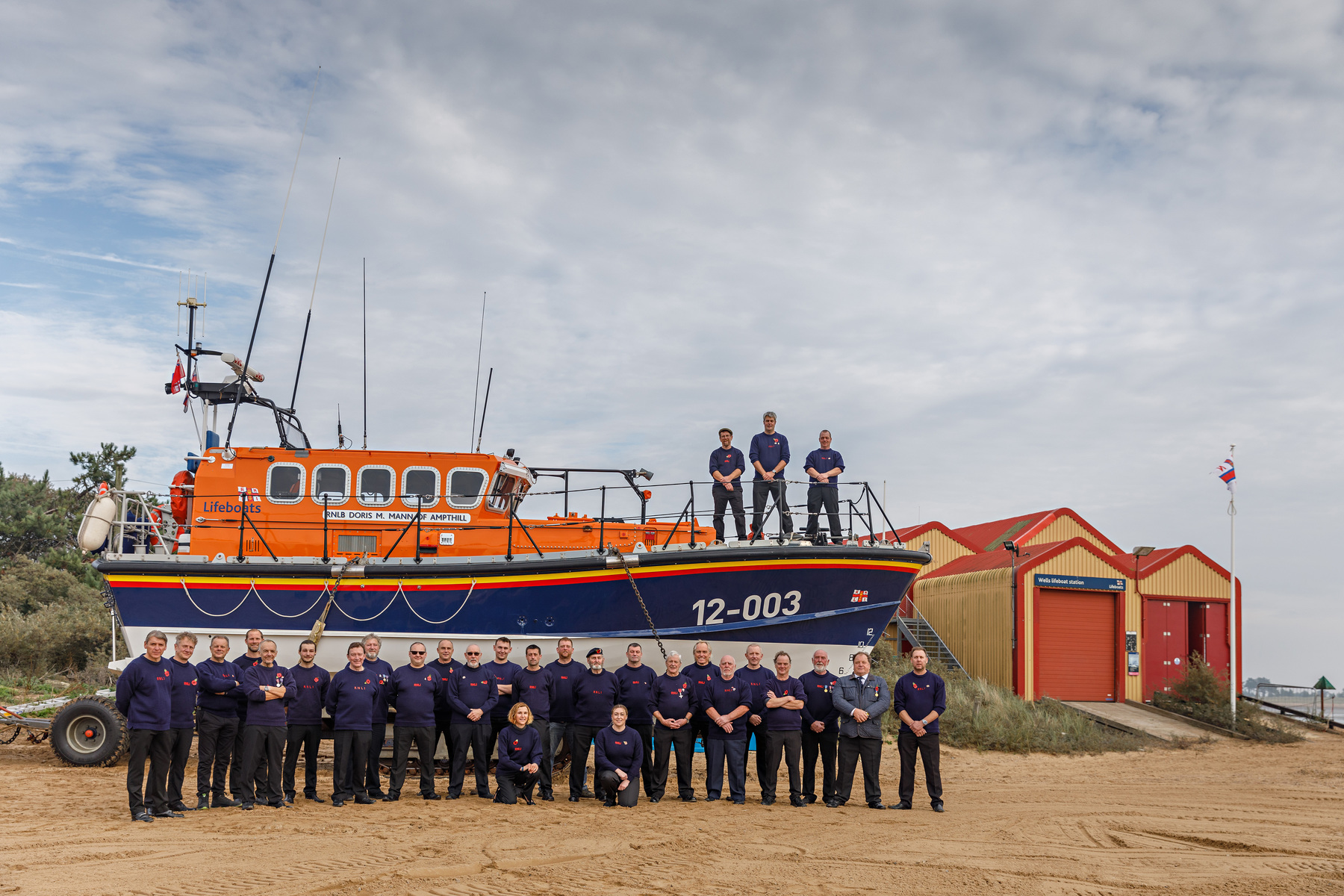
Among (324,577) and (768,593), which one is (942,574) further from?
(324,577)

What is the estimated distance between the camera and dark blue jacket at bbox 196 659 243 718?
8.16m

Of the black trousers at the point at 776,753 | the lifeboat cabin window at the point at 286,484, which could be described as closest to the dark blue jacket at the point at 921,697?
the black trousers at the point at 776,753

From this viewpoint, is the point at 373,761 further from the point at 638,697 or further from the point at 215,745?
the point at 638,697

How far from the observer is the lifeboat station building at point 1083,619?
18.0 metres

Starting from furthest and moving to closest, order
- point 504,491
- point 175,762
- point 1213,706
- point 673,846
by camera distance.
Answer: point 1213,706, point 504,491, point 175,762, point 673,846

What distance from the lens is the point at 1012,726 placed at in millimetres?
14625

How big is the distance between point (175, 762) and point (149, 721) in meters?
0.46

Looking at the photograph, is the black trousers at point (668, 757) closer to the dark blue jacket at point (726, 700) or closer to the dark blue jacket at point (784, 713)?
the dark blue jacket at point (726, 700)

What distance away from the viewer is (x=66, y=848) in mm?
6344

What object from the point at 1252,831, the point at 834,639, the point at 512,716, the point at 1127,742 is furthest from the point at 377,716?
the point at 1127,742

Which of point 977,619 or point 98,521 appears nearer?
point 98,521

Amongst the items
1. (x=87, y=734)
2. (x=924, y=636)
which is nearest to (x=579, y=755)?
(x=87, y=734)

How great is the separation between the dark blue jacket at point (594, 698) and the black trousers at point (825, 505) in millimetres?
2999

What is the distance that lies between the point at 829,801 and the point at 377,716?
4163 mm
